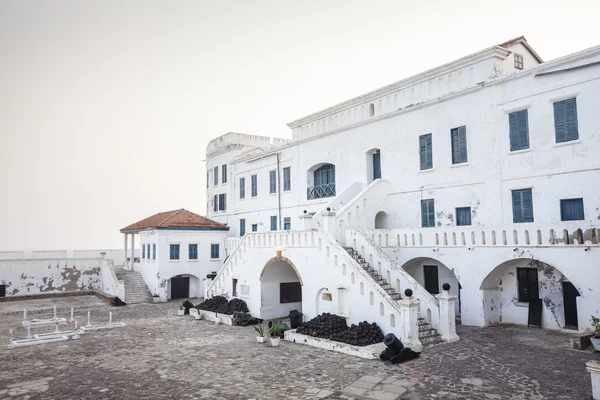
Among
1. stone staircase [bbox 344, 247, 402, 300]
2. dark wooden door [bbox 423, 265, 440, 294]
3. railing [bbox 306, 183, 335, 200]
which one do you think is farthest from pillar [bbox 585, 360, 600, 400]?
railing [bbox 306, 183, 335, 200]

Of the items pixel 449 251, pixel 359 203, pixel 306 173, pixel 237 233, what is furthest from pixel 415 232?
pixel 237 233

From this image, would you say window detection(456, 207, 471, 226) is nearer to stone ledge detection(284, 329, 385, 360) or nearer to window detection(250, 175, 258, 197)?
stone ledge detection(284, 329, 385, 360)

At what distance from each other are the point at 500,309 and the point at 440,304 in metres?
4.03

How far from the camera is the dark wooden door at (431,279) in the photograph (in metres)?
20.4

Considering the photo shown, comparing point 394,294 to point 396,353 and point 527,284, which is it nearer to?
point 396,353

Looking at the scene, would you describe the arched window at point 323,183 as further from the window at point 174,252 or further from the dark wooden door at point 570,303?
the dark wooden door at point 570,303

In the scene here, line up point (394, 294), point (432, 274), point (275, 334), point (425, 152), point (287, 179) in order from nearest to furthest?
point (275, 334) < point (394, 294) < point (432, 274) < point (425, 152) < point (287, 179)

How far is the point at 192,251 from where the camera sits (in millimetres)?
32312

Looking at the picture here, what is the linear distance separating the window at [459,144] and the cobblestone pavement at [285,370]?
7.51 metres

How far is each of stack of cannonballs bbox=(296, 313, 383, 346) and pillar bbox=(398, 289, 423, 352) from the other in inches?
38.0

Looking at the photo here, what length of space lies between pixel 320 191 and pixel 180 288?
13.3 metres

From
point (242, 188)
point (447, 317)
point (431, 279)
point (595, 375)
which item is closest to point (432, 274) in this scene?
point (431, 279)

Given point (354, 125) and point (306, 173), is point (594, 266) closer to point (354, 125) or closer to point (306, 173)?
point (354, 125)

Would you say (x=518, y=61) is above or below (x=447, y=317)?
above
